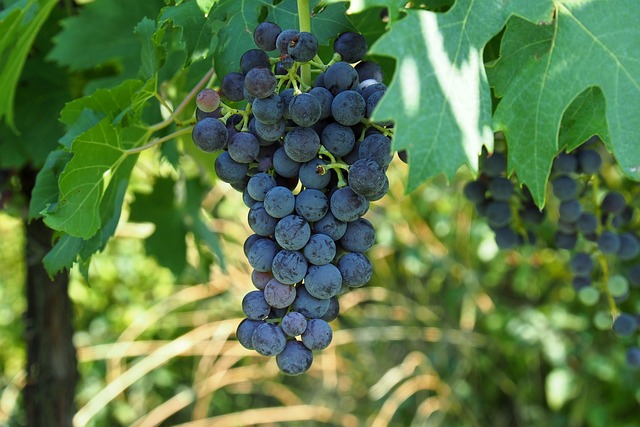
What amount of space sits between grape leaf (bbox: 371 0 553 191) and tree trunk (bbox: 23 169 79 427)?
3.02 ft

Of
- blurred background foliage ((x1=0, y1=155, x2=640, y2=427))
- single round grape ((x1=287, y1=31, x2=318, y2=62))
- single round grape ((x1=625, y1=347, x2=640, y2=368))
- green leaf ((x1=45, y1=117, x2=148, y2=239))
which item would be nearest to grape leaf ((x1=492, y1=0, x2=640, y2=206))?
single round grape ((x1=287, y1=31, x2=318, y2=62))

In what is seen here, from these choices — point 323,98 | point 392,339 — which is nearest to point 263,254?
point 323,98

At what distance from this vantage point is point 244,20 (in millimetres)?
700

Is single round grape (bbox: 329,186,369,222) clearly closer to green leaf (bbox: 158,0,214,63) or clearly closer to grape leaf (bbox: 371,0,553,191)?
grape leaf (bbox: 371,0,553,191)

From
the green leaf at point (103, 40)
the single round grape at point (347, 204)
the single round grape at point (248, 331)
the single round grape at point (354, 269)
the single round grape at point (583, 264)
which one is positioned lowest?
the single round grape at point (583, 264)

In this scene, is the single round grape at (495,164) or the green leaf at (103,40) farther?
the green leaf at (103,40)

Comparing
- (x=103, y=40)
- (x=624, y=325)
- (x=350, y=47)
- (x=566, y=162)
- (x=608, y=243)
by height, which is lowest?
(x=624, y=325)

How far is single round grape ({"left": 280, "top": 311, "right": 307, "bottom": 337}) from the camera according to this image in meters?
0.58

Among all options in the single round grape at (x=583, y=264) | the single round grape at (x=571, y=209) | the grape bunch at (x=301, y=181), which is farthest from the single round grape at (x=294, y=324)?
the single round grape at (x=583, y=264)

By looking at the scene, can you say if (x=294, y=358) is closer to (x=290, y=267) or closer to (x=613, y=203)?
(x=290, y=267)

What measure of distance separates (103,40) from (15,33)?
0.33m

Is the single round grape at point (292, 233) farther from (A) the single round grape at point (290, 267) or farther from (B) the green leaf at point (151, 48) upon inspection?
(B) the green leaf at point (151, 48)

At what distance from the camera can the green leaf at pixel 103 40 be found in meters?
1.21

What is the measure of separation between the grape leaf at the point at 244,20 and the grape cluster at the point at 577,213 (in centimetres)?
34
